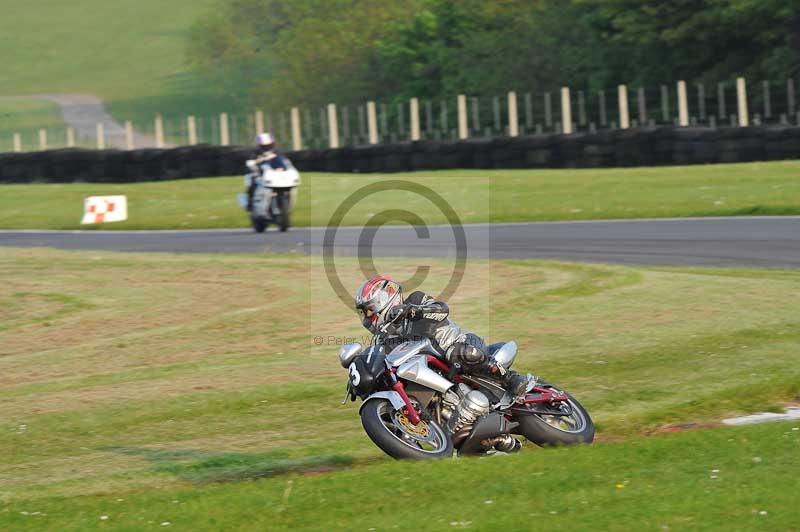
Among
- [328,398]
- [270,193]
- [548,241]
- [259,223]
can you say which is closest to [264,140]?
[270,193]

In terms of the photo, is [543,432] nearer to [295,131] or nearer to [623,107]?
[623,107]

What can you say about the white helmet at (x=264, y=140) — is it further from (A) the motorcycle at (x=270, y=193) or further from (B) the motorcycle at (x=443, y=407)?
(B) the motorcycle at (x=443, y=407)

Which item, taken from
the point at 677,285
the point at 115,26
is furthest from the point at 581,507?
the point at 115,26

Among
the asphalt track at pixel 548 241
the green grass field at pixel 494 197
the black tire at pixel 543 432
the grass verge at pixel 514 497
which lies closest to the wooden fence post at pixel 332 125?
the green grass field at pixel 494 197

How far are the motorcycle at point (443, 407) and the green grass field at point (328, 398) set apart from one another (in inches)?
10.3

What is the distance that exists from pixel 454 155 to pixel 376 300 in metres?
24.3

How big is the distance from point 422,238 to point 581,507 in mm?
16138

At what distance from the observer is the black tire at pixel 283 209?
961 inches

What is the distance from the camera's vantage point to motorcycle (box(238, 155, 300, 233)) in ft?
79.3

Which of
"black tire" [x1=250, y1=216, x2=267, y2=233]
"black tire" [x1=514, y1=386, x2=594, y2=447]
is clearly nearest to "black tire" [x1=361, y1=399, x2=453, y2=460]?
"black tire" [x1=514, y1=386, x2=594, y2=447]

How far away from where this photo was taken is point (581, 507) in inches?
266

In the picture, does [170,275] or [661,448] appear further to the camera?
[170,275]

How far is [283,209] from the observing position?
2452cm

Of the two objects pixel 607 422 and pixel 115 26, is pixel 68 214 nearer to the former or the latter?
pixel 607 422
